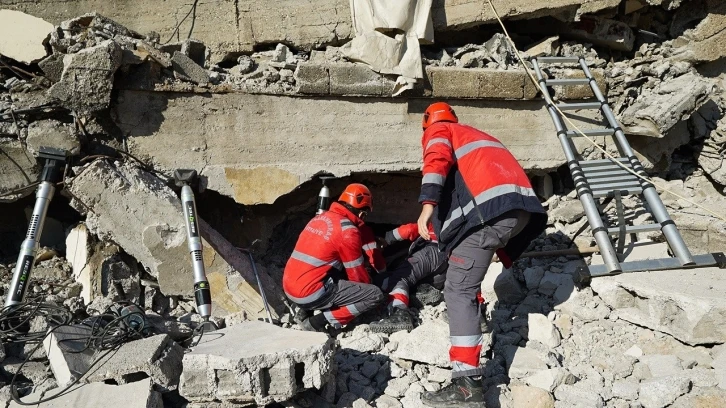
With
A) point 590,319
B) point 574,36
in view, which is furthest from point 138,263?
point 574,36

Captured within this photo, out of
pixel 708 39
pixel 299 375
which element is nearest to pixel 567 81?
pixel 708 39

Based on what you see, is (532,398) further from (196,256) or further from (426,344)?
(196,256)

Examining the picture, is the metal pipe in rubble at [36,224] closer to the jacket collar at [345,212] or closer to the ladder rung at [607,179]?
the jacket collar at [345,212]

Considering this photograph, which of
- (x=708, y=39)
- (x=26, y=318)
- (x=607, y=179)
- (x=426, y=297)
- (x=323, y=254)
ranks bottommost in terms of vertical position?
(x=426, y=297)

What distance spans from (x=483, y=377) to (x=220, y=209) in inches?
108

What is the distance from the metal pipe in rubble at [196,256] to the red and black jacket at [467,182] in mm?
1632

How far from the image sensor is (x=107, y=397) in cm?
342

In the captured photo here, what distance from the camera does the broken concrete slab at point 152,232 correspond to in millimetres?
4785

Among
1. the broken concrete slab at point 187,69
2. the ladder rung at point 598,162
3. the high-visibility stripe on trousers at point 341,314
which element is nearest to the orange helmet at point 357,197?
the high-visibility stripe on trousers at point 341,314

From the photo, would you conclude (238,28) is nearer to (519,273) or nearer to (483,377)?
(519,273)

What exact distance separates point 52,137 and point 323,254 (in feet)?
7.12

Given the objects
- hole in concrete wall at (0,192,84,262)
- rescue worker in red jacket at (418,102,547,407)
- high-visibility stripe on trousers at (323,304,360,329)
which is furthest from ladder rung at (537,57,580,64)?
hole in concrete wall at (0,192,84,262)

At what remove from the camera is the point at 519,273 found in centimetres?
522

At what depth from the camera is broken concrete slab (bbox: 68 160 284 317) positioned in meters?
4.79
